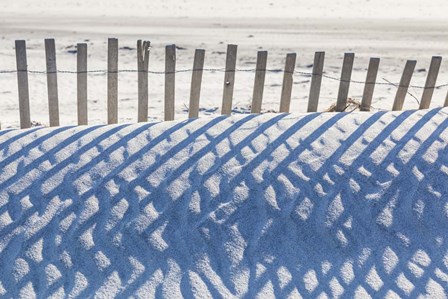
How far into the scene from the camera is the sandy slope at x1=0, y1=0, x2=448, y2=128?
874 cm

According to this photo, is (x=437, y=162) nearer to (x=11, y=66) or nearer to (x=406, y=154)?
(x=406, y=154)

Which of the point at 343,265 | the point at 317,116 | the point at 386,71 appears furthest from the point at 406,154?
the point at 386,71

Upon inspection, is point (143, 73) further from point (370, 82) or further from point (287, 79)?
point (370, 82)

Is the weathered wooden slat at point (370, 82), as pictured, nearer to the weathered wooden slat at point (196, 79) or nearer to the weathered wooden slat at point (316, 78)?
the weathered wooden slat at point (316, 78)

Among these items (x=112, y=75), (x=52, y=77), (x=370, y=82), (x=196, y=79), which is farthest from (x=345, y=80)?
(x=52, y=77)

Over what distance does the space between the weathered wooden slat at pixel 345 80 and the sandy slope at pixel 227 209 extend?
24.4 inches

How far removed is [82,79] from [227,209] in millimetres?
2156

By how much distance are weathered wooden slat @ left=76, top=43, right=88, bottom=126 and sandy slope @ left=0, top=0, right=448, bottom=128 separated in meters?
1.37

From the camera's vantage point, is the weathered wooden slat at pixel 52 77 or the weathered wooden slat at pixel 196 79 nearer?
the weathered wooden slat at pixel 52 77

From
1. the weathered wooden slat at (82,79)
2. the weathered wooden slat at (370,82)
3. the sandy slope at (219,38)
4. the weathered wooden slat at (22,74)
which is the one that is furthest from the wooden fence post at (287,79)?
the weathered wooden slat at (22,74)

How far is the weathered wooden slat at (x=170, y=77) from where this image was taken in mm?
5950

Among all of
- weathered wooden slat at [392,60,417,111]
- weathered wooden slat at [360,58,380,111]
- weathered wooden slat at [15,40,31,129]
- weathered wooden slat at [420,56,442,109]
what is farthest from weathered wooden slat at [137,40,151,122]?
weathered wooden slat at [420,56,442,109]

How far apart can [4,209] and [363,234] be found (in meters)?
2.93

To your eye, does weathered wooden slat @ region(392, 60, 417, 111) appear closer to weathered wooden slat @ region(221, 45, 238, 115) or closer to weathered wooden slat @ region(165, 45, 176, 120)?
weathered wooden slat @ region(221, 45, 238, 115)
